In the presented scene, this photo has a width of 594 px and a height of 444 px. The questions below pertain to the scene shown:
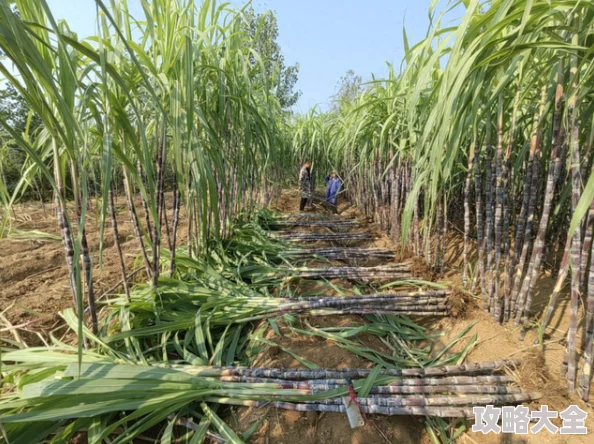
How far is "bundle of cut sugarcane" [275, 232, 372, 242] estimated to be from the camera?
3.14 m

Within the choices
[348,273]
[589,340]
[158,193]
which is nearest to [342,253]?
[348,273]

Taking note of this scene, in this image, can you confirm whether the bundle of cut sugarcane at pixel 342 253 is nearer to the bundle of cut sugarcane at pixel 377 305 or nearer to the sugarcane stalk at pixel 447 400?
the bundle of cut sugarcane at pixel 377 305

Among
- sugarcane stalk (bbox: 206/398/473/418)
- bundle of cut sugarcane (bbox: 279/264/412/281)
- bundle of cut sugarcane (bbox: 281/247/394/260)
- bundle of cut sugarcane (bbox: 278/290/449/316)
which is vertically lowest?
sugarcane stalk (bbox: 206/398/473/418)

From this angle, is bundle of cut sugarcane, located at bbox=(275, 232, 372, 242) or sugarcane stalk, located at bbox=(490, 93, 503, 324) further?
bundle of cut sugarcane, located at bbox=(275, 232, 372, 242)

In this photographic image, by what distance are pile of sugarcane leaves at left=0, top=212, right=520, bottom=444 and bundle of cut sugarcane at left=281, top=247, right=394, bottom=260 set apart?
0.88m

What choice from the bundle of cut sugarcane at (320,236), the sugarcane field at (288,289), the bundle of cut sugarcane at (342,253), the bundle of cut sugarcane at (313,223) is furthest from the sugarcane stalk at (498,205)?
the bundle of cut sugarcane at (313,223)

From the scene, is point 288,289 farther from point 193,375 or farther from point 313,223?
point 313,223

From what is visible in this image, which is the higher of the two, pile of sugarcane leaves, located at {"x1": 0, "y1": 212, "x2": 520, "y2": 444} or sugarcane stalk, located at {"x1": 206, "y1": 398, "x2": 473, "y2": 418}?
pile of sugarcane leaves, located at {"x1": 0, "y1": 212, "x2": 520, "y2": 444}

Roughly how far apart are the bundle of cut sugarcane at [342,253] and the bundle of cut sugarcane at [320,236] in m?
0.44

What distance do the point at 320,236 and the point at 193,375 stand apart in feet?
7.02

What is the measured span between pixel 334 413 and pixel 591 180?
109 cm

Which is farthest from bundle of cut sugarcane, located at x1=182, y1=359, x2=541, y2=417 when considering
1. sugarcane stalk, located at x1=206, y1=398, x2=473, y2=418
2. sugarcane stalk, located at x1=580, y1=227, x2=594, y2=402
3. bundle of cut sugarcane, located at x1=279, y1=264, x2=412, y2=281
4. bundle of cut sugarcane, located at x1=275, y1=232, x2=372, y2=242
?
bundle of cut sugarcane, located at x1=275, y1=232, x2=372, y2=242

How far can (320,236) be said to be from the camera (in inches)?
125

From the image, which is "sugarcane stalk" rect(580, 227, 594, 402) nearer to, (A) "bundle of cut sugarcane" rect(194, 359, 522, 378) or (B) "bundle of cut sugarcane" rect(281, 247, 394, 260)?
(A) "bundle of cut sugarcane" rect(194, 359, 522, 378)
